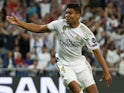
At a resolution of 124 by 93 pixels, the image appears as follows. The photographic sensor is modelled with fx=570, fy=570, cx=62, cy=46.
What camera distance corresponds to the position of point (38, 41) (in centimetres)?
1808

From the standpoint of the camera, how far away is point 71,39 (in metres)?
10.8

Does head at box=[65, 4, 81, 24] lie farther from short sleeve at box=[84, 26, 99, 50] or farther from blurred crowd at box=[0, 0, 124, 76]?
blurred crowd at box=[0, 0, 124, 76]

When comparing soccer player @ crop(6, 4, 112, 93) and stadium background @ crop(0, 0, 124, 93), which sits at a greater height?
soccer player @ crop(6, 4, 112, 93)

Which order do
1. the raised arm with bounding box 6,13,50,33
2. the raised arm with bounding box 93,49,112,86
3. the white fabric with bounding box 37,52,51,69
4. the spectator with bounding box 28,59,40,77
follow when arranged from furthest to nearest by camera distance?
the white fabric with bounding box 37,52,51,69 < the spectator with bounding box 28,59,40,77 < the raised arm with bounding box 93,49,112,86 < the raised arm with bounding box 6,13,50,33

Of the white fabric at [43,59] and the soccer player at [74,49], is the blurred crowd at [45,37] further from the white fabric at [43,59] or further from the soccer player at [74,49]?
the soccer player at [74,49]

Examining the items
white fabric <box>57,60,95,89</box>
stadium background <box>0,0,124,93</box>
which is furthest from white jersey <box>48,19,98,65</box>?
stadium background <box>0,0,124,93</box>

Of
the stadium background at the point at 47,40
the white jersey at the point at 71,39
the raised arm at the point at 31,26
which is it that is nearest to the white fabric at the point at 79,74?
the white jersey at the point at 71,39

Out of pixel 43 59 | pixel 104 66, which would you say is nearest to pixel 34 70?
pixel 43 59

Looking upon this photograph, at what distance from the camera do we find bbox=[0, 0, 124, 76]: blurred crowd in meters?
17.4

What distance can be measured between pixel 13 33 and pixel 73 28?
311 inches

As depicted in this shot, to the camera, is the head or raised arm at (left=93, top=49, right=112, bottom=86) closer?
the head

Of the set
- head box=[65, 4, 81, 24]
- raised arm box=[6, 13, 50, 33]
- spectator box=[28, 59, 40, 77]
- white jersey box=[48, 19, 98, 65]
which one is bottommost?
spectator box=[28, 59, 40, 77]

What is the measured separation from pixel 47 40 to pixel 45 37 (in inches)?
4.9

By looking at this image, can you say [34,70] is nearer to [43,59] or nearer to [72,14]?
[43,59]
